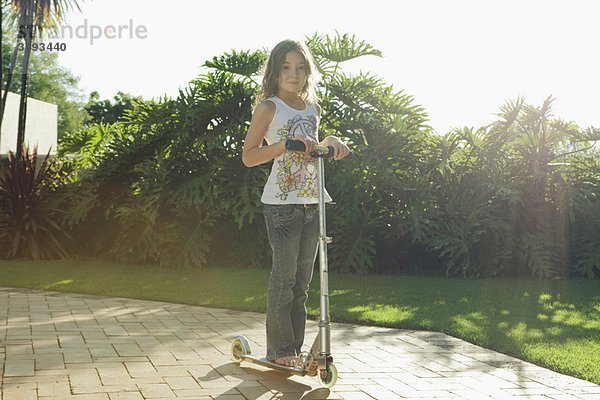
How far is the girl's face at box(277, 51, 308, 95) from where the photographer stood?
4.58m

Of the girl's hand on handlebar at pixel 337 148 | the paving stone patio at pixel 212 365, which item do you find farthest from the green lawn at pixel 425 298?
the girl's hand on handlebar at pixel 337 148

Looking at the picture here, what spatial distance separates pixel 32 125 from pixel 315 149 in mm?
28503

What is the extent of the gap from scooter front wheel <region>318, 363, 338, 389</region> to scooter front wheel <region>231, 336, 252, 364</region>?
679 mm

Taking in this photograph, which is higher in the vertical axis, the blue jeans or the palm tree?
the palm tree

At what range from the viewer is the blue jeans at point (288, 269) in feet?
14.9

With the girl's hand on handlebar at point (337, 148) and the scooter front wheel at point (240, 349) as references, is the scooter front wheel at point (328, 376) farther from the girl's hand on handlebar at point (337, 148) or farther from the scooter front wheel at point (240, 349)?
Result: the girl's hand on handlebar at point (337, 148)

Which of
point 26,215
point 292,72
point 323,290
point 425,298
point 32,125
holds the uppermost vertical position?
point 32,125

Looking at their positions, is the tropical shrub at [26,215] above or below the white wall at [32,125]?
below

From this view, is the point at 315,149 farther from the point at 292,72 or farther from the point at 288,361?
the point at 288,361

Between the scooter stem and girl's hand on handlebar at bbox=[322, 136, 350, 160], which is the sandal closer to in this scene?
the scooter stem

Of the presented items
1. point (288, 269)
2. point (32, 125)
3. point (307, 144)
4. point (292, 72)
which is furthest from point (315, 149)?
point (32, 125)

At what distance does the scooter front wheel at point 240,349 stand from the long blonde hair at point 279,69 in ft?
4.50

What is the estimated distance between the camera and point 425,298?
838 cm

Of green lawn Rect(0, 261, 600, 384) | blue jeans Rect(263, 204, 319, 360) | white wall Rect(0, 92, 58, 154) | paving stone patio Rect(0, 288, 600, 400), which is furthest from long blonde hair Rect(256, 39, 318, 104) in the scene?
white wall Rect(0, 92, 58, 154)
